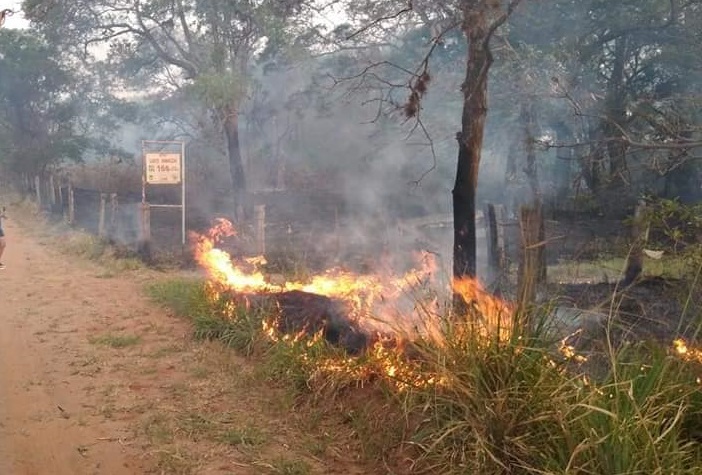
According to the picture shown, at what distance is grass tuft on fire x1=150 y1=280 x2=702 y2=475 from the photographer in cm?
344

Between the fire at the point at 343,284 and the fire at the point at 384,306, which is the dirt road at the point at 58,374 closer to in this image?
the fire at the point at 343,284

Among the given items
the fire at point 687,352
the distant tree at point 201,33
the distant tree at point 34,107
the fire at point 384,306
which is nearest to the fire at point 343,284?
the fire at point 384,306

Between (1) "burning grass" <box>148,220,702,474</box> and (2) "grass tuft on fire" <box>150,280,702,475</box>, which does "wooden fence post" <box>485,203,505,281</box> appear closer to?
(1) "burning grass" <box>148,220,702,474</box>

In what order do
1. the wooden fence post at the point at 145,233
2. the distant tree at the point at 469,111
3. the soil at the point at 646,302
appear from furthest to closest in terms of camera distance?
the wooden fence post at the point at 145,233, the distant tree at the point at 469,111, the soil at the point at 646,302

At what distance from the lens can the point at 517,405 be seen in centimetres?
398

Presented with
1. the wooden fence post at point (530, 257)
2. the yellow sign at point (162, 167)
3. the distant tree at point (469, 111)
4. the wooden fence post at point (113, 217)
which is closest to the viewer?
the wooden fence post at point (530, 257)

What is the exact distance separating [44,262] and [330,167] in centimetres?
1683

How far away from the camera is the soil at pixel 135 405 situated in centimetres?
460

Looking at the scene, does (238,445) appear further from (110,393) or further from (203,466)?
(110,393)

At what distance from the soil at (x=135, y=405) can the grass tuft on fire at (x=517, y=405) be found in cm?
41

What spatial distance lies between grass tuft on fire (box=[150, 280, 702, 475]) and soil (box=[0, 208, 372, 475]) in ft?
1.34

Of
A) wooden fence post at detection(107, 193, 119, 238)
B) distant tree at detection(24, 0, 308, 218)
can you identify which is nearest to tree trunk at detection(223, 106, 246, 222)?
distant tree at detection(24, 0, 308, 218)

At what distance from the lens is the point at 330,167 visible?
28828mm

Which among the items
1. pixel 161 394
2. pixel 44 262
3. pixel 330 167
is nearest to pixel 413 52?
pixel 330 167
